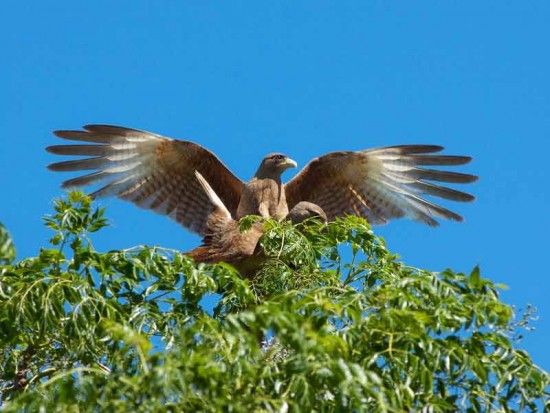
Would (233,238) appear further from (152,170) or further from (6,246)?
(6,246)

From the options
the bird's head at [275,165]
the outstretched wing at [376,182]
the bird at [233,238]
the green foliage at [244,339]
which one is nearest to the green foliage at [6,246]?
the green foliage at [244,339]

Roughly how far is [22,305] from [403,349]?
198 cm

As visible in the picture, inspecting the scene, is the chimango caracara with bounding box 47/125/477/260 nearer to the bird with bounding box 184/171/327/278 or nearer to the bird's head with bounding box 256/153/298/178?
the bird's head with bounding box 256/153/298/178

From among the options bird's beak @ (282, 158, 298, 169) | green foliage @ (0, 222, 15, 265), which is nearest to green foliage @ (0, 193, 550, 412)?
green foliage @ (0, 222, 15, 265)

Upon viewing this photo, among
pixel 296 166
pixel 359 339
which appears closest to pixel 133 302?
pixel 359 339

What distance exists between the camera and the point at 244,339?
5219 mm

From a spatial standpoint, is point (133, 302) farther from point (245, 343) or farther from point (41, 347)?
point (245, 343)

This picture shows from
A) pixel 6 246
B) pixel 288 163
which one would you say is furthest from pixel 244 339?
pixel 288 163

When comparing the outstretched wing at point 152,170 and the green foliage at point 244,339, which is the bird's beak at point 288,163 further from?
the green foliage at point 244,339

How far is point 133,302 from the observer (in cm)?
697

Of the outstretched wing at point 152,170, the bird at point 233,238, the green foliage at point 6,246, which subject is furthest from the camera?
the outstretched wing at point 152,170

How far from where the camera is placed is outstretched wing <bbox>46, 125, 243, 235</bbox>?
37.2 ft

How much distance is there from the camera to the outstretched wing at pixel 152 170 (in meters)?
11.3

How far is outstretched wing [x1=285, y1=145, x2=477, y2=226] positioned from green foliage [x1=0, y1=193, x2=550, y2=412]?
12.2 feet
